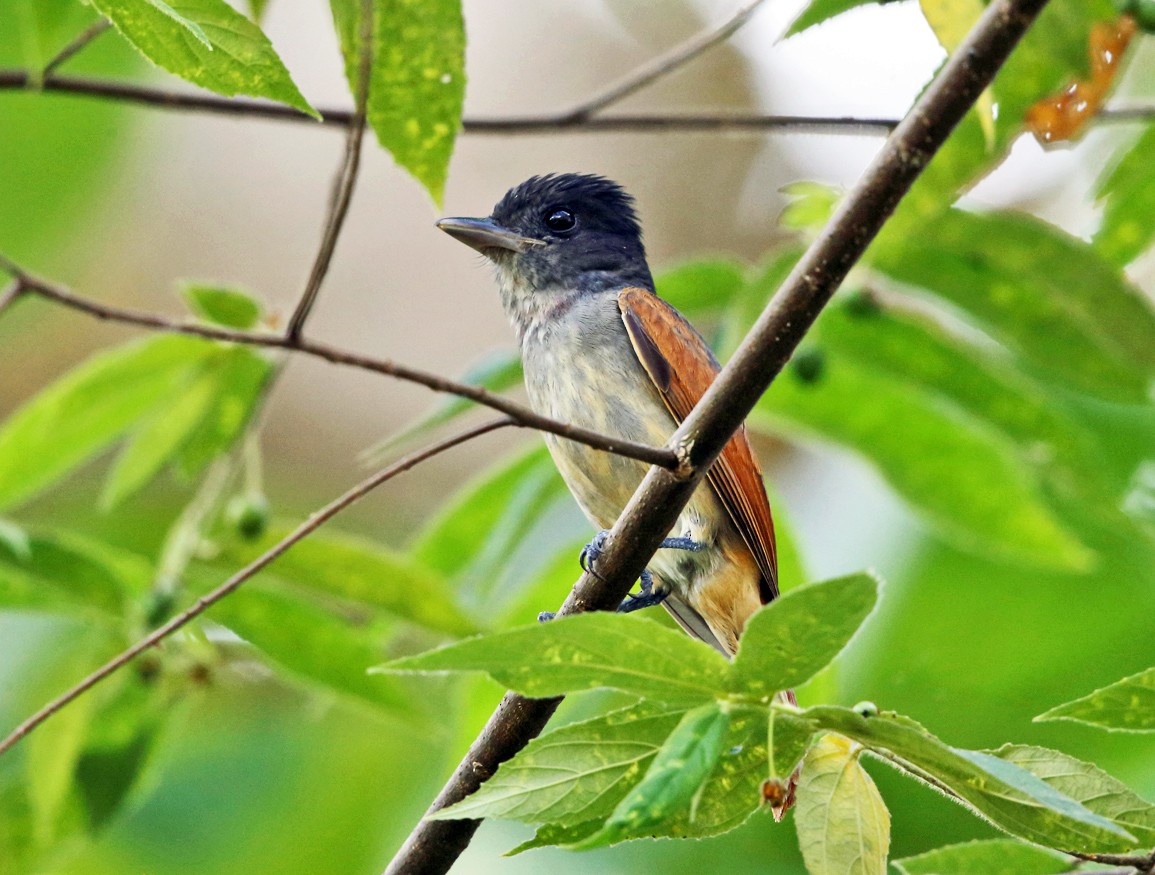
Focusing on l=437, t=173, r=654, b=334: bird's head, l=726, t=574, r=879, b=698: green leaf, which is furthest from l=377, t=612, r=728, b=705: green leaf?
l=437, t=173, r=654, b=334: bird's head

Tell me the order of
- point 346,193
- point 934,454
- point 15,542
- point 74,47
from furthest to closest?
point 934,454
point 74,47
point 15,542
point 346,193

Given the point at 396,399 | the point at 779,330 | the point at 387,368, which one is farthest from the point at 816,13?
the point at 396,399

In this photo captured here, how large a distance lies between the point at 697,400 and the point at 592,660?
144 cm

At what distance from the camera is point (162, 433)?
262cm

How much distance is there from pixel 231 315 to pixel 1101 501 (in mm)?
1735

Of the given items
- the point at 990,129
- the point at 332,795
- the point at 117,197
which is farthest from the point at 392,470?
the point at 117,197

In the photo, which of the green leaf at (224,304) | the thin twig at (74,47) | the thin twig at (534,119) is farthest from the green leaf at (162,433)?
the thin twig at (74,47)

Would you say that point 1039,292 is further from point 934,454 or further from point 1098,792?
point 1098,792

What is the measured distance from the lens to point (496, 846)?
433 cm

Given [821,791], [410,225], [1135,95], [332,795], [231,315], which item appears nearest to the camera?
[821,791]

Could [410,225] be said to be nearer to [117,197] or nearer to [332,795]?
[117,197]

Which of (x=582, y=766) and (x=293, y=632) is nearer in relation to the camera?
(x=582, y=766)

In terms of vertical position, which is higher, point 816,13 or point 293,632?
point 816,13

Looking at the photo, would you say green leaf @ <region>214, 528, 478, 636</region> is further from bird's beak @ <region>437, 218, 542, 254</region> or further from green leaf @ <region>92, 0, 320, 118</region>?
green leaf @ <region>92, 0, 320, 118</region>
